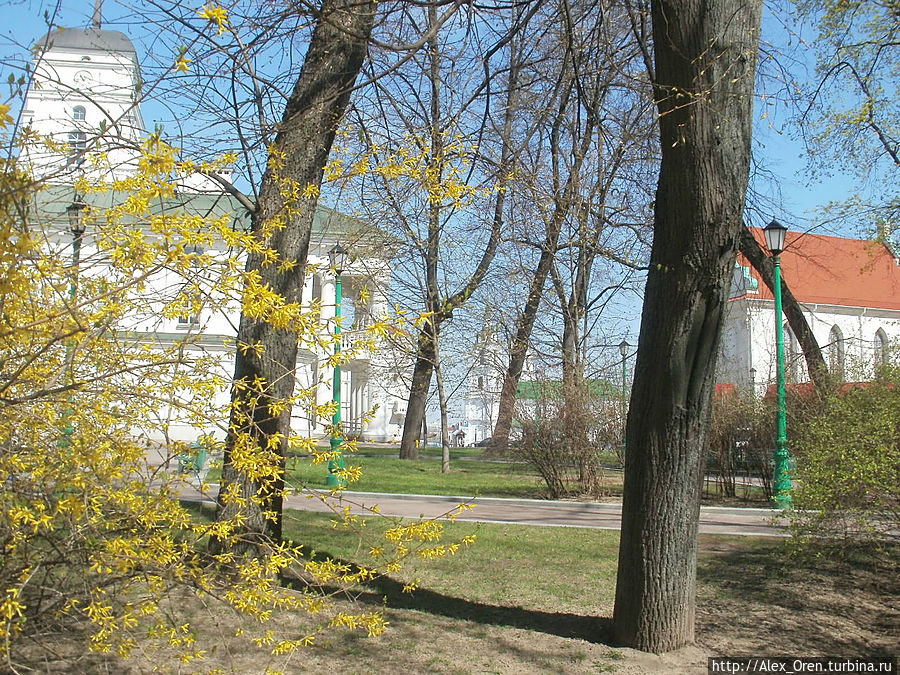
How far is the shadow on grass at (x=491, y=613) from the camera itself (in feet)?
18.5

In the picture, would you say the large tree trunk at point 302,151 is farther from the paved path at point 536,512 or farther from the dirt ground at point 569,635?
the paved path at point 536,512

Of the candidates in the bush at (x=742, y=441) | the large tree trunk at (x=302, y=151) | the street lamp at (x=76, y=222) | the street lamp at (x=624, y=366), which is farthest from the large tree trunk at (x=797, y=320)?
the street lamp at (x=76, y=222)

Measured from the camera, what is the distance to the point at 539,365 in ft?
54.3

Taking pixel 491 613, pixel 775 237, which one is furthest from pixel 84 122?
pixel 775 237

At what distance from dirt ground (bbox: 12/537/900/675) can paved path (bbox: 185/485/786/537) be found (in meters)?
3.32

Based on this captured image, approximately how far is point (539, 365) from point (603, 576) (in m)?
9.20

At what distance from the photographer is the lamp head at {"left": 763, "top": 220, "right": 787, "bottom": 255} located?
43.1ft

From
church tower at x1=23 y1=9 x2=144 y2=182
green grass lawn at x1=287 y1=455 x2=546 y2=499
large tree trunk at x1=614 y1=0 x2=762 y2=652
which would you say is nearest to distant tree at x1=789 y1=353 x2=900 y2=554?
large tree trunk at x1=614 y1=0 x2=762 y2=652

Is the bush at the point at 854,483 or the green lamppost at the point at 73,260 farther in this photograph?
the bush at the point at 854,483

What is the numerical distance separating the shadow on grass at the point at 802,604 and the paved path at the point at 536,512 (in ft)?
7.66

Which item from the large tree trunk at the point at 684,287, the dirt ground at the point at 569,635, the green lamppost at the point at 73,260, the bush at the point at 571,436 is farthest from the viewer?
the bush at the point at 571,436

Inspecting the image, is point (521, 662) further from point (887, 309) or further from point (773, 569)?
point (887, 309)

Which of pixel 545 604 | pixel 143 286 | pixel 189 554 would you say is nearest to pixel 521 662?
pixel 545 604

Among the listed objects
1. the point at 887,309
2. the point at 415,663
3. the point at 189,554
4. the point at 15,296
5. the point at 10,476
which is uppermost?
the point at 887,309
